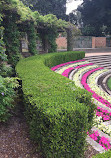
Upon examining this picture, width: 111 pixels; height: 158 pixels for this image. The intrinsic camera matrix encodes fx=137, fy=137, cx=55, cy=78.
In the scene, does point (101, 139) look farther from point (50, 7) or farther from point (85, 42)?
point (50, 7)

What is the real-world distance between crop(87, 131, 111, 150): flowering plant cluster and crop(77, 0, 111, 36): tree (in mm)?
29563

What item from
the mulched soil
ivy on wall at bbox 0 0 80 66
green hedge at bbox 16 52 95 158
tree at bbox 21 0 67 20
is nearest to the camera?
green hedge at bbox 16 52 95 158

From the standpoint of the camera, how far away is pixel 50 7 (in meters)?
31.5

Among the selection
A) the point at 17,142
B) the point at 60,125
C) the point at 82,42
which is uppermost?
the point at 82,42

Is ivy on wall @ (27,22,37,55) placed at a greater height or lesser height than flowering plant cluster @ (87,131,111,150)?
greater

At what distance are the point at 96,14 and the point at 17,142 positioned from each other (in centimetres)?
3201

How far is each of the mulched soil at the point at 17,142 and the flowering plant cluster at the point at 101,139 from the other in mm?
388

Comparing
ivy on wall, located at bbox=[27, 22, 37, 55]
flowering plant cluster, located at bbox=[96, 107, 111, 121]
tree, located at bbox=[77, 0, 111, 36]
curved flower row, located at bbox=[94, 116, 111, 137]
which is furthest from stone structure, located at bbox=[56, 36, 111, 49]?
curved flower row, located at bbox=[94, 116, 111, 137]

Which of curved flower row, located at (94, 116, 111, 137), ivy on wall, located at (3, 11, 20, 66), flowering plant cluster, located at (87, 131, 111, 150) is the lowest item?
curved flower row, located at (94, 116, 111, 137)

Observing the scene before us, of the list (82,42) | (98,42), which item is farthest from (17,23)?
(98,42)

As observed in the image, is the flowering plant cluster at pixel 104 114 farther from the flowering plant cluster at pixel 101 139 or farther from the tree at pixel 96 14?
the tree at pixel 96 14

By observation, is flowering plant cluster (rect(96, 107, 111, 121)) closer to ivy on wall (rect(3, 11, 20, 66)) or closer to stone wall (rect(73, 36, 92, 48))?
ivy on wall (rect(3, 11, 20, 66))

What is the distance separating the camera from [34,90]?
3641 mm

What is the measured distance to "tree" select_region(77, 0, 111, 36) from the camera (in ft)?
91.1
